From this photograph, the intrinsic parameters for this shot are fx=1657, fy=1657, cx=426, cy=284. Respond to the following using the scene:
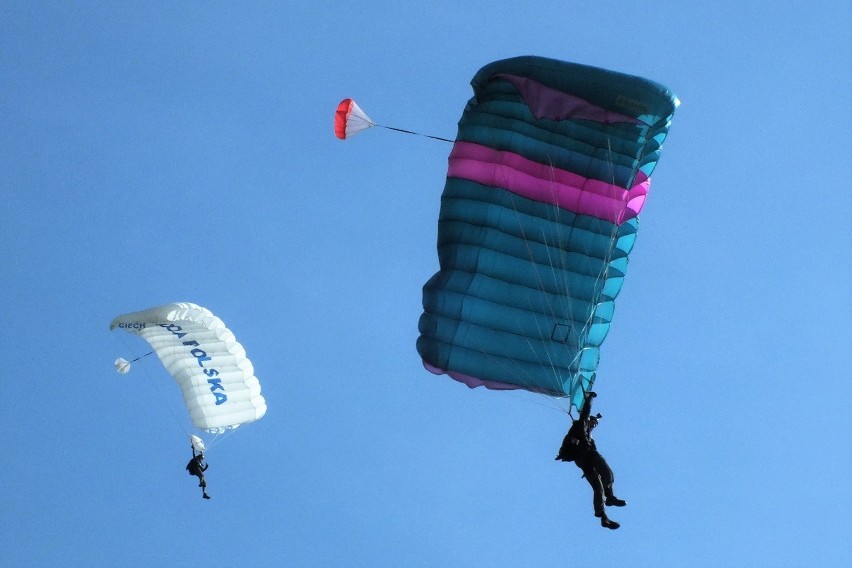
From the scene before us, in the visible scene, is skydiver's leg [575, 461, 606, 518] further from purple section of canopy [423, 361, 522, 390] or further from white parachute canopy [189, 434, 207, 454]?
white parachute canopy [189, 434, 207, 454]

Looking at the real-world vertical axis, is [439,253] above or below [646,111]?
below

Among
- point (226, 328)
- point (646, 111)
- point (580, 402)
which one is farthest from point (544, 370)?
point (226, 328)

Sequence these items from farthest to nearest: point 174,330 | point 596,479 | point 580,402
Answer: point 174,330, point 580,402, point 596,479

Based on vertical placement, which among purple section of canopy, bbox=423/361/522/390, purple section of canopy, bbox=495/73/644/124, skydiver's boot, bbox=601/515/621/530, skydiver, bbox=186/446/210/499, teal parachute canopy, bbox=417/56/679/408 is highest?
purple section of canopy, bbox=495/73/644/124

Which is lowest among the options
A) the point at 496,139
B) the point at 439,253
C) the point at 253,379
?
the point at 253,379

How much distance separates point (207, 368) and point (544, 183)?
589cm

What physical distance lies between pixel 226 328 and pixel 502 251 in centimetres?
494

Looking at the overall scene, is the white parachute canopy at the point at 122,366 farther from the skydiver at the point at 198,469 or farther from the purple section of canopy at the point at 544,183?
the purple section of canopy at the point at 544,183

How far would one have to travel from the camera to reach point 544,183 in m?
17.6

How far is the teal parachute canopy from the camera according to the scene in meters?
17.5

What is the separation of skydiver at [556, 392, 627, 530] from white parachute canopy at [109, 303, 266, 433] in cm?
615

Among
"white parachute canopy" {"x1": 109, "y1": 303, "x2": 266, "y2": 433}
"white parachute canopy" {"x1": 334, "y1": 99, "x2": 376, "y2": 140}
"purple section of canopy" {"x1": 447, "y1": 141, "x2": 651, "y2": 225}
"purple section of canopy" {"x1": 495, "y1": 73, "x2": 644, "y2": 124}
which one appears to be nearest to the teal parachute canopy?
"purple section of canopy" {"x1": 447, "y1": 141, "x2": 651, "y2": 225}

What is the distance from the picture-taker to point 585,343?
1775 cm

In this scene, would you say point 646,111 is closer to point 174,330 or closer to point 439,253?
point 439,253
